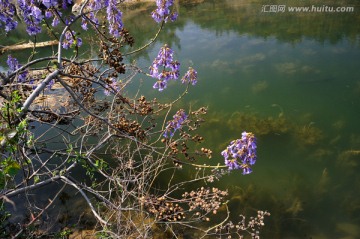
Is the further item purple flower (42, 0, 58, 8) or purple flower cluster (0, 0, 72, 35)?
purple flower cluster (0, 0, 72, 35)

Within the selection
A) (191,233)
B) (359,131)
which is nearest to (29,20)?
(191,233)

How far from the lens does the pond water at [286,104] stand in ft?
16.6

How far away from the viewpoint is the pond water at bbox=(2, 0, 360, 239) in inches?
199

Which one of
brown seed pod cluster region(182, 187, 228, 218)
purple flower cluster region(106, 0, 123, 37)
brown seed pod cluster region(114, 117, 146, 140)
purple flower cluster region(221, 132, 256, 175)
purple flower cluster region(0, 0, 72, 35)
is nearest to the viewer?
purple flower cluster region(0, 0, 72, 35)

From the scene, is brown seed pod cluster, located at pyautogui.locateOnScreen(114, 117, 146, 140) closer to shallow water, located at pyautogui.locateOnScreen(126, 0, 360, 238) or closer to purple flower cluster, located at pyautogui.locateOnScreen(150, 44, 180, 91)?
purple flower cluster, located at pyautogui.locateOnScreen(150, 44, 180, 91)

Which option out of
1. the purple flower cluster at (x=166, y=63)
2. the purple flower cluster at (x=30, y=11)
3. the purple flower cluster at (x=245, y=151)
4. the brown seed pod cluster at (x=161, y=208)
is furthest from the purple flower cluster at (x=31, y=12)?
A: the purple flower cluster at (x=245, y=151)

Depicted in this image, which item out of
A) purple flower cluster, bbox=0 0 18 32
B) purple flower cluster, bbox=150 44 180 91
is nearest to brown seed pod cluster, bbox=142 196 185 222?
purple flower cluster, bbox=150 44 180 91

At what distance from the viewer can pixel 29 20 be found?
321 cm

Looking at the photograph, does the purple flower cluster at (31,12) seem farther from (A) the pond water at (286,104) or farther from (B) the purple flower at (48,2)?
(A) the pond water at (286,104)

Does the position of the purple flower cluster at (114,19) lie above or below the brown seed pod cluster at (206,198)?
above

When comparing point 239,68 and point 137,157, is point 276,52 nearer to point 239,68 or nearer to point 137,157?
point 239,68

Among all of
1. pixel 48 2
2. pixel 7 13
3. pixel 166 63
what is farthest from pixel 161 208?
pixel 7 13

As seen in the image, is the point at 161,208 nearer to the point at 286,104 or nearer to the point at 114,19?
the point at 114,19

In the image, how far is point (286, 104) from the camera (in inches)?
287
